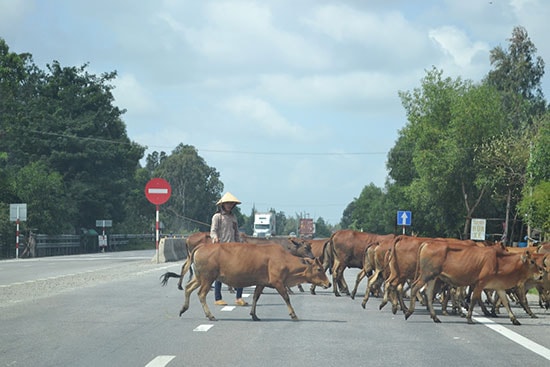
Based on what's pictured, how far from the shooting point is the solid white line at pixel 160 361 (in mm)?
9594

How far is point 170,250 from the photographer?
134 ft

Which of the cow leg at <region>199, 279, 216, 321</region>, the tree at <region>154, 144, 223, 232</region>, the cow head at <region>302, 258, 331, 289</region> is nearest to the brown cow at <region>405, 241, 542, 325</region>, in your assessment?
the cow head at <region>302, 258, 331, 289</region>

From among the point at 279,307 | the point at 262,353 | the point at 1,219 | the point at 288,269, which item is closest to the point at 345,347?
the point at 262,353

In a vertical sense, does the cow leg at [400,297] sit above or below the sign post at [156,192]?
below

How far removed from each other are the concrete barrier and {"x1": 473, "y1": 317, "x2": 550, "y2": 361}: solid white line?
2482 centimetres

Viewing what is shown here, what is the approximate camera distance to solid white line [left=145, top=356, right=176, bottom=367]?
9.59 m

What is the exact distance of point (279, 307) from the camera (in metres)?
17.2

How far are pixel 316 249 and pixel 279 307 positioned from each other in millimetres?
6655

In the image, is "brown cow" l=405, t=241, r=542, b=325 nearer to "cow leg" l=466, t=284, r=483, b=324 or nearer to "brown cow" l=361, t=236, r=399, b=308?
"cow leg" l=466, t=284, r=483, b=324

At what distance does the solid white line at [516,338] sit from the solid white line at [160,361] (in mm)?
4452

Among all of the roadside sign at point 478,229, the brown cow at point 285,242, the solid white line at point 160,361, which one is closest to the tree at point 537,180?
the roadside sign at point 478,229

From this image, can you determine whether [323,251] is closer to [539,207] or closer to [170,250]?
[539,207]

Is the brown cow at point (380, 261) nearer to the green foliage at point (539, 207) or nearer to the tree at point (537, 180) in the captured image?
the green foliage at point (539, 207)

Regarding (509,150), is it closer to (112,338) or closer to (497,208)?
(497,208)
